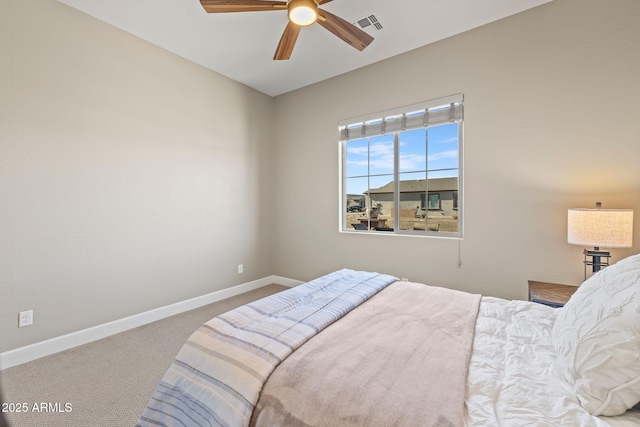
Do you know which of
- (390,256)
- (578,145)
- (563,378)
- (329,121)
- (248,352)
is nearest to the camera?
(563,378)

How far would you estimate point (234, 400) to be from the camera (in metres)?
1.07

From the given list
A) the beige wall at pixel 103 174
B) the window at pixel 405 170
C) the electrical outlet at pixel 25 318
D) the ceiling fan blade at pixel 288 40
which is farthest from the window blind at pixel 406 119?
the electrical outlet at pixel 25 318

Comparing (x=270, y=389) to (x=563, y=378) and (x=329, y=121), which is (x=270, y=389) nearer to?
(x=563, y=378)

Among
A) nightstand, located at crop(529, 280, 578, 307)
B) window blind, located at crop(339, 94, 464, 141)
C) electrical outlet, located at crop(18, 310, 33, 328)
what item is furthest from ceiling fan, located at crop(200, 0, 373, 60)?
electrical outlet, located at crop(18, 310, 33, 328)

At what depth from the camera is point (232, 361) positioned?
1.18 m

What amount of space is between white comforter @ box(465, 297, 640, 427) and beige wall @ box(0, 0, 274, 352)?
9.91 feet

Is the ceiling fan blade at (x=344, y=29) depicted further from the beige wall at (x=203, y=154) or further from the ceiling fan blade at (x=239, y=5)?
the beige wall at (x=203, y=154)

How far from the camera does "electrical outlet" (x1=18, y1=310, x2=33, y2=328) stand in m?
2.26

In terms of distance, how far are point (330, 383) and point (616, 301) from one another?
107 cm

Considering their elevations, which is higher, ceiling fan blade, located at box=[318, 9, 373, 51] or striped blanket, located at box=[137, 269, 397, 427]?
ceiling fan blade, located at box=[318, 9, 373, 51]

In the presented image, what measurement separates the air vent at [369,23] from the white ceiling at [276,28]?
4cm

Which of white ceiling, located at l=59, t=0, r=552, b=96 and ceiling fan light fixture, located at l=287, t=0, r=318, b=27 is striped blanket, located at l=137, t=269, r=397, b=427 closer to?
ceiling fan light fixture, located at l=287, t=0, r=318, b=27

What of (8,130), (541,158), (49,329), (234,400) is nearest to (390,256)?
(541,158)

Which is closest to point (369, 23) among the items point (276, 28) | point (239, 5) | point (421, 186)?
point (276, 28)
